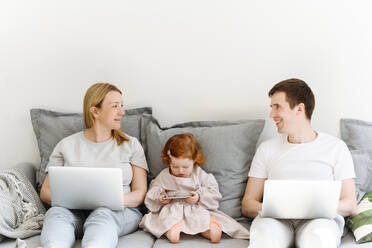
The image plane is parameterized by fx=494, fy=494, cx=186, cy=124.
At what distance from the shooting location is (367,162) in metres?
2.50

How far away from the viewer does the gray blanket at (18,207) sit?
2.29 m

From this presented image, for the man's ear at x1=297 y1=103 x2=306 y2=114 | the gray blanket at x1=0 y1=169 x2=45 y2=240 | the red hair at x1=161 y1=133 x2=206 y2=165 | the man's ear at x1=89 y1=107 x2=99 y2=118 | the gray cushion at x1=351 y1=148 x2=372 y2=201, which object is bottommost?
the gray blanket at x1=0 y1=169 x2=45 y2=240

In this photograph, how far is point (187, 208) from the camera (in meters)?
2.37

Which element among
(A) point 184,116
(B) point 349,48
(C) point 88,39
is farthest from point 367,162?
(C) point 88,39

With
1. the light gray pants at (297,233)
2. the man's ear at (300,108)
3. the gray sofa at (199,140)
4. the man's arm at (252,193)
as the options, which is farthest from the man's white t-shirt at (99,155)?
the man's ear at (300,108)

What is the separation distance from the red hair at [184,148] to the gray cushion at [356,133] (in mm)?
805

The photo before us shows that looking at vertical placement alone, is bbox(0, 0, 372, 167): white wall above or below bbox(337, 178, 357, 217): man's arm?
above

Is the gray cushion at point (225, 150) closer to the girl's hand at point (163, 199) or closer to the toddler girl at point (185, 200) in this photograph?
the toddler girl at point (185, 200)

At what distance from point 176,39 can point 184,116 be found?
0.44 meters

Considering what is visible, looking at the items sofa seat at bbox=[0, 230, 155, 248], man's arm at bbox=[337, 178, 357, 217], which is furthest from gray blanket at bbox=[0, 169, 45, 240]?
man's arm at bbox=[337, 178, 357, 217]

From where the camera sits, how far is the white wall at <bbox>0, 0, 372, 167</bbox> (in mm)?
2701

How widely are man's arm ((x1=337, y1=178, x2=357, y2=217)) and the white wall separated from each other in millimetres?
474

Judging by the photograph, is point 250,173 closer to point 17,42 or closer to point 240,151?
point 240,151

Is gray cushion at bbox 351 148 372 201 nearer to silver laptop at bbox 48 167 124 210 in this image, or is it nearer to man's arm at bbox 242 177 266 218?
man's arm at bbox 242 177 266 218
